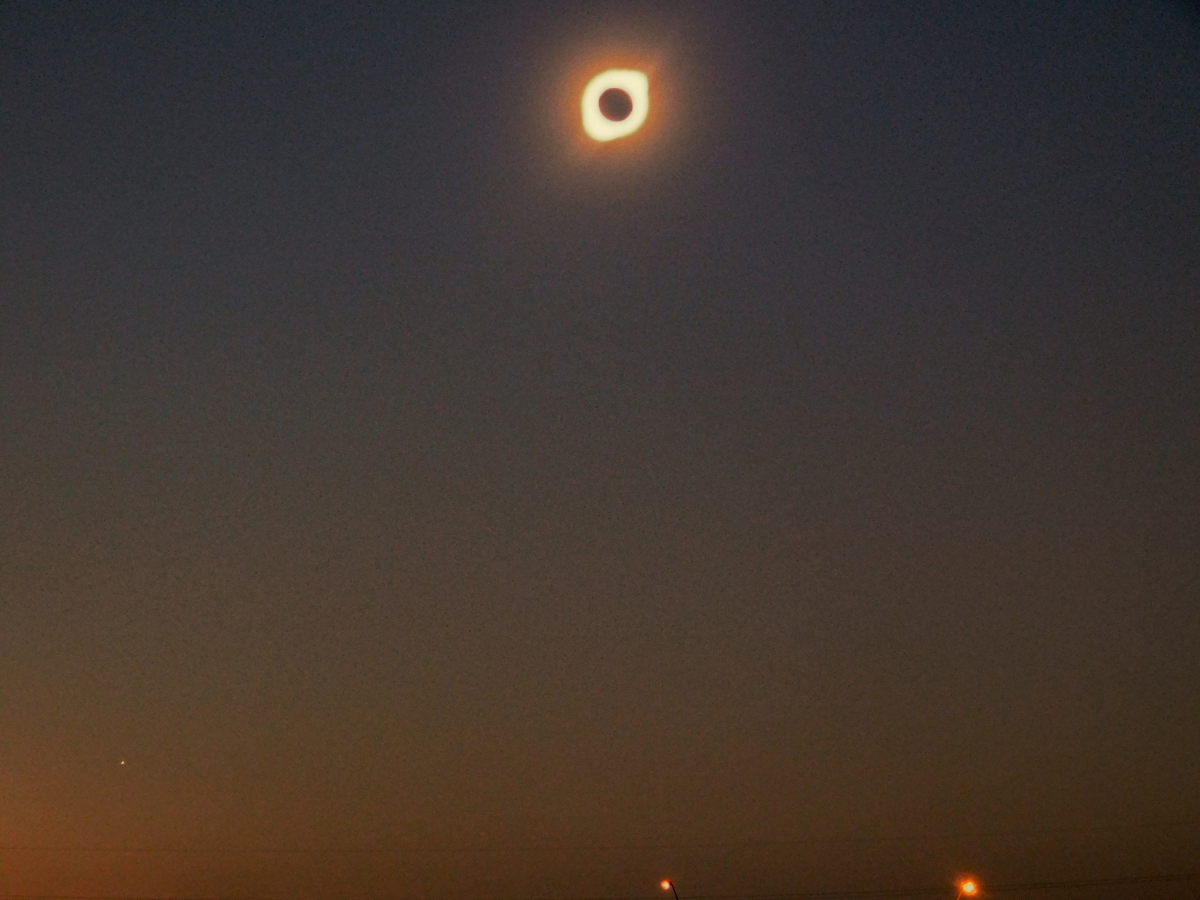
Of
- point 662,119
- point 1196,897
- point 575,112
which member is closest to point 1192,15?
point 662,119

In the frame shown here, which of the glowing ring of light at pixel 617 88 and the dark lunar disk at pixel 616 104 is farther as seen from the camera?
the dark lunar disk at pixel 616 104

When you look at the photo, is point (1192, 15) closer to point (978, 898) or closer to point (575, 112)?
point (575, 112)

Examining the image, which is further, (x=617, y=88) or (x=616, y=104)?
(x=616, y=104)

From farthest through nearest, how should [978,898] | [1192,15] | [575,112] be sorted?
1. [978,898]
2. [575,112]
3. [1192,15]

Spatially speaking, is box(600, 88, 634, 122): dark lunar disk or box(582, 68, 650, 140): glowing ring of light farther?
box(600, 88, 634, 122): dark lunar disk
